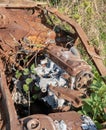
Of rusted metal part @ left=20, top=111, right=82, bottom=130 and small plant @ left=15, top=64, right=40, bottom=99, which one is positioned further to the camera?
small plant @ left=15, top=64, right=40, bottom=99

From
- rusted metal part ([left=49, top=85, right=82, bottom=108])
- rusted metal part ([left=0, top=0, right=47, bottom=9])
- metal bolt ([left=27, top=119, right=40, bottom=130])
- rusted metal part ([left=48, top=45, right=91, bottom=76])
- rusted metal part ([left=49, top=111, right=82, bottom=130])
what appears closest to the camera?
metal bolt ([left=27, top=119, right=40, bottom=130])

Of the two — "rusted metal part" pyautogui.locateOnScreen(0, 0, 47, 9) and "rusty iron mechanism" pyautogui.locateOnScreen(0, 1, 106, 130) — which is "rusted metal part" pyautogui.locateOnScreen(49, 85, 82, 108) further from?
"rusted metal part" pyautogui.locateOnScreen(0, 0, 47, 9)

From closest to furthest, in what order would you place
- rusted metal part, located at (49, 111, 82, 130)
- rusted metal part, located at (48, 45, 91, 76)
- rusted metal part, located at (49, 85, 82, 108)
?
rusted metal part, located at (49, 111, 82, 130) → rusted metal part, located at (49, 85, 82, 108) → rusted metal part, located at (48, 45, 91, 76)

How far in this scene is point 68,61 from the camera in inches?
137

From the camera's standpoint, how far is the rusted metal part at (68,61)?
3.36 m

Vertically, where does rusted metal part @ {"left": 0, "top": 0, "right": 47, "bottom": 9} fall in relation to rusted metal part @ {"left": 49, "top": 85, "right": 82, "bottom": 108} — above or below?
above

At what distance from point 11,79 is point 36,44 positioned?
45cm

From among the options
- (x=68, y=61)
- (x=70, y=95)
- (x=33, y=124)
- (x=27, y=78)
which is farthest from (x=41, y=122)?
(x=27, y=78)

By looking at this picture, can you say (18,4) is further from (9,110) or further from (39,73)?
(9,110)

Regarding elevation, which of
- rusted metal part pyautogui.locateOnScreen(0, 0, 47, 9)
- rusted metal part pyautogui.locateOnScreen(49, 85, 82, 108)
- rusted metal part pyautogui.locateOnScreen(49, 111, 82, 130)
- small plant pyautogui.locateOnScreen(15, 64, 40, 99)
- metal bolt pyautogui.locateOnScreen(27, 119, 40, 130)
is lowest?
rusted metal part pyautogui.locateOnScreen(49, 111, 82, 130)

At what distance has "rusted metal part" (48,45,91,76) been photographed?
3.36 metres

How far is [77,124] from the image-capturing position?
294cm

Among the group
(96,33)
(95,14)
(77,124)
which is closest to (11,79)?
(77,124)

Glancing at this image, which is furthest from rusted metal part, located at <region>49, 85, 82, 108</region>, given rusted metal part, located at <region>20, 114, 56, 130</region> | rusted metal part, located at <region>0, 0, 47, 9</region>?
rusted metal part, located at <region>0, 0, 47, 9</region>
